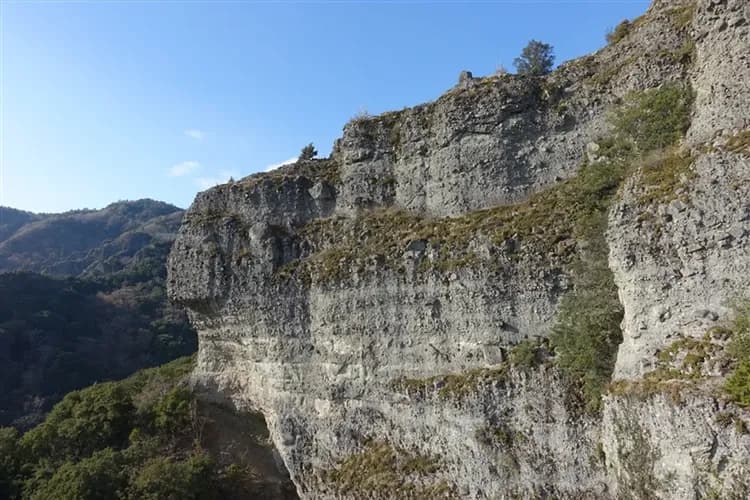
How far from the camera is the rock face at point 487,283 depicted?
33.7ft

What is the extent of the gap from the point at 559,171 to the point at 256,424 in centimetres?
1743

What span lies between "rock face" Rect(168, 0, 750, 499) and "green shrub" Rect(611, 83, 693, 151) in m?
0.43

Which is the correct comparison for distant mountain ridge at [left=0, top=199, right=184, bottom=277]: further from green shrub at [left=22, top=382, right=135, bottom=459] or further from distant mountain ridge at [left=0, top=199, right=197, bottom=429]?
green shrub at [left=22, top=382, right=135, bottom=459]

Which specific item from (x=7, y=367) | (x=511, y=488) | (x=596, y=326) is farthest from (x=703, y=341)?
(x=7, y=367)

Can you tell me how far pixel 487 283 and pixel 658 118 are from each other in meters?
6.75

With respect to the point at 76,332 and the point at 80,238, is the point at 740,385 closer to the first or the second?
the point at 76,332

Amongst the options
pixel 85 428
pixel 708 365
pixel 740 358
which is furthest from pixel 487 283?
pixel 85 428

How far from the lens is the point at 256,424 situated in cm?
2366

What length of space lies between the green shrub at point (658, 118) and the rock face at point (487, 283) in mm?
430

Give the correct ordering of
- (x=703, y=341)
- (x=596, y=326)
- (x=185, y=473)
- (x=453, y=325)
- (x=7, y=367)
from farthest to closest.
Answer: (x=7, y=367) < (x=185, y=473) < (x=453, y=325) < (x=596, y=326) < (x=703, y=341)

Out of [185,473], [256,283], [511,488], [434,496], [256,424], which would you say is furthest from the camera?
[256,424]

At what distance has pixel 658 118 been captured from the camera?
14.0 metres

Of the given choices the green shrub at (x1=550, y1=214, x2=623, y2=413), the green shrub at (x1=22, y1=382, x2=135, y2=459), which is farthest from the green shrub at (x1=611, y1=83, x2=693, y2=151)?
the green shrub at (x1=22, y1=382, x2=135, y2=459)

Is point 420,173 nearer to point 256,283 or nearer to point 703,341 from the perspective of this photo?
point 256,283
